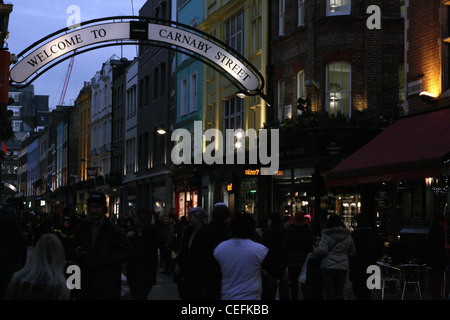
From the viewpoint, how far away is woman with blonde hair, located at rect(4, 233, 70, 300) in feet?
18.3

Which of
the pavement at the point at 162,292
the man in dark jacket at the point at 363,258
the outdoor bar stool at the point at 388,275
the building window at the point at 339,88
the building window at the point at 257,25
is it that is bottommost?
the pavement at the point at 162,292

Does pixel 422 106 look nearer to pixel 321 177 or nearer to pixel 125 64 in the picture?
pixel 321 177

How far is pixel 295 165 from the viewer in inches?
1065

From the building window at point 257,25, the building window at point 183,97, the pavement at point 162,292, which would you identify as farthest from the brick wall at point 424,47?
the building window at point 183,97

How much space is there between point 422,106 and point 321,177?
200 inches

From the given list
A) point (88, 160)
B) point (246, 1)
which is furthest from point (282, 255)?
point (88, 160)

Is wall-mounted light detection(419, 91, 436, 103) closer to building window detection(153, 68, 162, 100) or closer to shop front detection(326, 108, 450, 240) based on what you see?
shop front detection(326, 108, 450, 240)

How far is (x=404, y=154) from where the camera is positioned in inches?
699

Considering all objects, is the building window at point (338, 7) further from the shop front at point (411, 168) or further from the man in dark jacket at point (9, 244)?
the man in dark jacket at point (9, 244)

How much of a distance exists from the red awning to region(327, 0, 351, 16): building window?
19.3 feet

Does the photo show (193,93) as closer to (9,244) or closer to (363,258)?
(363,258)

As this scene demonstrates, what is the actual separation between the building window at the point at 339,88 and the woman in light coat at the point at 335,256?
1271 centimetres

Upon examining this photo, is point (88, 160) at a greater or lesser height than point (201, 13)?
lesser

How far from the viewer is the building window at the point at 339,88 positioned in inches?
994
